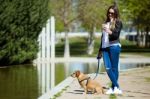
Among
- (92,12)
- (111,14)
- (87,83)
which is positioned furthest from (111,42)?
(92,12)

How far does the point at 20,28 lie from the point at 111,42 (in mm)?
15673

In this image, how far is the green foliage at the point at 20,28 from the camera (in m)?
27.3

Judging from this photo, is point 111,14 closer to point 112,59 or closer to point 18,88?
point 112,59

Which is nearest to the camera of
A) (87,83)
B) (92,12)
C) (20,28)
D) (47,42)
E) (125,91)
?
(87,83)

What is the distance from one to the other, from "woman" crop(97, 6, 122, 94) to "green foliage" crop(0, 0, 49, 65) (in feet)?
43.3

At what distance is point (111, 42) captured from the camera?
14.1 meters

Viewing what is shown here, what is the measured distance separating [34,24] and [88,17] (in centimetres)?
1211

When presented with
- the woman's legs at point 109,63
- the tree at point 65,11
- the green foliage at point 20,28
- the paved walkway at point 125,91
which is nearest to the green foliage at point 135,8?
the tree at point 65,11

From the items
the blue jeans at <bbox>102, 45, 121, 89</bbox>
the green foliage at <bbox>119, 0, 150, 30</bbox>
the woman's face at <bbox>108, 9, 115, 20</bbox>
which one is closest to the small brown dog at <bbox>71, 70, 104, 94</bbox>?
the blue jeans at <bbox>102, 45, 121, 89</bbox>

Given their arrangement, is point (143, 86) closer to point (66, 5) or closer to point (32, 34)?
point (32, 34)

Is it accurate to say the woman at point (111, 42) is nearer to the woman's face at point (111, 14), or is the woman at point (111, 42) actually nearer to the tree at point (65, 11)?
the woman's face at point (111, 14)

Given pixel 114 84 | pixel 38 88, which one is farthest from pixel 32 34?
pixel 114 84

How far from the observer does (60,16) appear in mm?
44312

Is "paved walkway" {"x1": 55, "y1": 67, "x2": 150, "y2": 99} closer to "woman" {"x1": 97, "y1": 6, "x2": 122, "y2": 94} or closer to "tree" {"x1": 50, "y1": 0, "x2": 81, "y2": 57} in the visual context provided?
"woman" {"x1": 97, "y1": 6, "x2": 122, "y2": 94}
